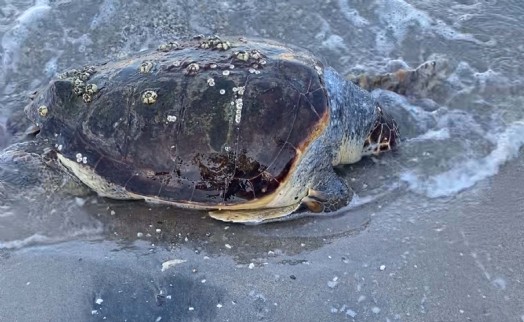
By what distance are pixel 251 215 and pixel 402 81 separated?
1979 mm

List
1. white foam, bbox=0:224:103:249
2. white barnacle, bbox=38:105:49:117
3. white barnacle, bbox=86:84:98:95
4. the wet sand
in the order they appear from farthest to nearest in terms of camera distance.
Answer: white barnacle, bbox=38:105:49:117, white barnacle, bbox=86:84:98:95, white foam, bbox=0:224:103:249, the wet sand

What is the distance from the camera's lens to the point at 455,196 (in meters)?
3.87

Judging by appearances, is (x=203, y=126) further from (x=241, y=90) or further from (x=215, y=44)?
(x=215, y=44)

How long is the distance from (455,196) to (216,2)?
347 cm

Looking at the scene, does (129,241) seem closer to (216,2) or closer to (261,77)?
(261,77)

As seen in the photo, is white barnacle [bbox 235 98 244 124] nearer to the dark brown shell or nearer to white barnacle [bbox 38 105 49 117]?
the dark brown shell

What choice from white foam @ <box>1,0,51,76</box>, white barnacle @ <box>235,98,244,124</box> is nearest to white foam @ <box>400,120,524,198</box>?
white barnacle @ <box>235,98,244,124</box>

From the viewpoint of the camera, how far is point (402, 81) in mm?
4840

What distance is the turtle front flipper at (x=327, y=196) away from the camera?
380 centimetres

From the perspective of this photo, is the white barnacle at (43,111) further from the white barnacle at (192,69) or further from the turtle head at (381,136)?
the turtle head at (381,136)

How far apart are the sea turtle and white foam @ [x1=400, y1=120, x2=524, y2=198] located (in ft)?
1.84

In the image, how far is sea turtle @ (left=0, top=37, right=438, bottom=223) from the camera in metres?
3.64

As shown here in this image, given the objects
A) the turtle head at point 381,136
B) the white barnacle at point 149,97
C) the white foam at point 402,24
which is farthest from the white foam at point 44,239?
the white foam at point 402,24

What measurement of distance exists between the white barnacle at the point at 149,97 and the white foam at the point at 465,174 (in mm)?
1842
